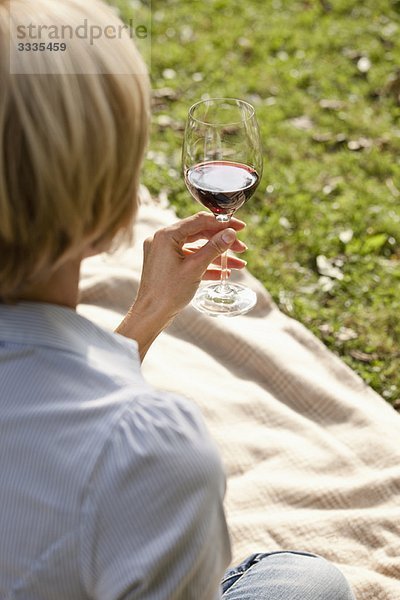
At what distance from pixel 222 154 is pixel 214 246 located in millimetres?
229

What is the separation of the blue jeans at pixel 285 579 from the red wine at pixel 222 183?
78 cm

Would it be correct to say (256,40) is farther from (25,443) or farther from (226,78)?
(25,443)

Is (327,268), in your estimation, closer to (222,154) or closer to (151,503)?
(222,154)

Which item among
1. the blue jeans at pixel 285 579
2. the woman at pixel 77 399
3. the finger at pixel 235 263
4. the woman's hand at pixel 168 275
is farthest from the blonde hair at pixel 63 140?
the finger at pixel 235 263

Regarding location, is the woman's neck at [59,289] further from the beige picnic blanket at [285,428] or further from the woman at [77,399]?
the beige picnic blanket at [285,428]

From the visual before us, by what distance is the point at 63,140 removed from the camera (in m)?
0.98

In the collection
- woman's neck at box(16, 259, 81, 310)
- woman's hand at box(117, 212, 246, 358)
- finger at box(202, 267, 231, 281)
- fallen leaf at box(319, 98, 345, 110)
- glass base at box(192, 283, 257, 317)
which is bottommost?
A: fallen leaf at box(319, 98, 345, 110)

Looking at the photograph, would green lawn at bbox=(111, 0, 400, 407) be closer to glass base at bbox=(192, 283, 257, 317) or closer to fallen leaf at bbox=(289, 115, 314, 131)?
fallen leaf at bbox=(289, 115, 314, 131)

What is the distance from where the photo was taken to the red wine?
1956mm

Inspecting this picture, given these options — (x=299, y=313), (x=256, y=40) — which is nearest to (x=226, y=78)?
(x=256, y=40)

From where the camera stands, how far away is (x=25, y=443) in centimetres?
100

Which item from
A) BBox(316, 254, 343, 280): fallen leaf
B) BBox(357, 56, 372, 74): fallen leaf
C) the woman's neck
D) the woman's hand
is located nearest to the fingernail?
the woman's hand

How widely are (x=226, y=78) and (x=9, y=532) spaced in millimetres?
3859

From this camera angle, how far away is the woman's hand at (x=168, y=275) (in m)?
1.90
